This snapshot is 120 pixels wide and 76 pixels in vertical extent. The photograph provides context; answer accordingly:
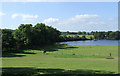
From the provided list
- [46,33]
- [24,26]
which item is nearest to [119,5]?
[24,26]

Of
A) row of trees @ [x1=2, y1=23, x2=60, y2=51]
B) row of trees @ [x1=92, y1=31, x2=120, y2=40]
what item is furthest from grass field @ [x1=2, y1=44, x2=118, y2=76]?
row of trees @ [x1=92, y1=31, x2=120, y2=40]

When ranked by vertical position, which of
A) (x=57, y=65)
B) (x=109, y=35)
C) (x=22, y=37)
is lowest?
(x=57, y=65)

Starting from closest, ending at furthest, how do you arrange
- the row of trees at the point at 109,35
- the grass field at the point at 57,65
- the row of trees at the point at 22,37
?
1. the grass field at the point at 57,65
2. the row of trees at the point at 22,37
3. the row of trees at the point at 109,35

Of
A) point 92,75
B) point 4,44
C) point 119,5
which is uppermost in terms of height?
point 119,5

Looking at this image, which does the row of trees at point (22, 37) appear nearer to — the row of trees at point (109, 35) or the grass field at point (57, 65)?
the grass field at point (57, 65)

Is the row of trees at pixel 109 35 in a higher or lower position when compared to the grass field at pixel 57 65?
higher

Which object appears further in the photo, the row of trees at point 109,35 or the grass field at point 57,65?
the row of trees at point 109,35

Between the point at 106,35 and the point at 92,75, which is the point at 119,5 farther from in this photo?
the point at 106,35

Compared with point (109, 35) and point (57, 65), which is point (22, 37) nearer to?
point (57, 65)

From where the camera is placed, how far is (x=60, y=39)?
14400cm

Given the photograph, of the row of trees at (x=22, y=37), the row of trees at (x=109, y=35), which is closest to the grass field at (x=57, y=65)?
the row of trees at (x=22, y=37)

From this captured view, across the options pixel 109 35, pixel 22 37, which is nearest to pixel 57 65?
pixel 22 37

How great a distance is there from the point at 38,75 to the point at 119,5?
1709cm

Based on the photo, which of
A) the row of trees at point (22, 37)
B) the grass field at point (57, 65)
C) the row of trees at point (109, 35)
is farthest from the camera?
the row of trees at point (109, 35)
